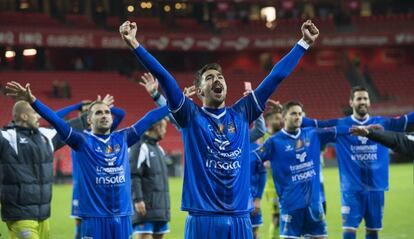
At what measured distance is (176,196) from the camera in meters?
21.3

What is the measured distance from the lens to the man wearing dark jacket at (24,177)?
329 inches

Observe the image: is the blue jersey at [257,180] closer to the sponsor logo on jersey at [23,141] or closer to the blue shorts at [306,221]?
the blue shorts at [306,221]

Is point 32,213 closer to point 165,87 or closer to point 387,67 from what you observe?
point 165,87

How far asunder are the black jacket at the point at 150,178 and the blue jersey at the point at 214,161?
4045 millimetres

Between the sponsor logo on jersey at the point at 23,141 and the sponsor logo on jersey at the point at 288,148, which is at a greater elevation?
the sponsor logo on jersey at the point at 288,148

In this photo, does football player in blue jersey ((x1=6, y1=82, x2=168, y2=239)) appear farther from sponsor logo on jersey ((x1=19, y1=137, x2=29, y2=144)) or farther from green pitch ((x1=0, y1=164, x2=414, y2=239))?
green pitch ((x1=0, y1=164, x2=414, y2=239))

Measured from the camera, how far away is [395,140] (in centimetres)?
640

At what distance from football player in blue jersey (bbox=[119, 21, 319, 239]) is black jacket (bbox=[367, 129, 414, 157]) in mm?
987

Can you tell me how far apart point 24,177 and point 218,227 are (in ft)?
11.2

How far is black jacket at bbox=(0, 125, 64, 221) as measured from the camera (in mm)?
8383

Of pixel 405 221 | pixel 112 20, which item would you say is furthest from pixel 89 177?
pixel 112 20

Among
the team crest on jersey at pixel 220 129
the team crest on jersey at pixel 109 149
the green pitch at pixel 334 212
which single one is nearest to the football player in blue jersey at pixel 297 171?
the team crest on jersey at pixel 109 149

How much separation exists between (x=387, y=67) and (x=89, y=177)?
43035mm

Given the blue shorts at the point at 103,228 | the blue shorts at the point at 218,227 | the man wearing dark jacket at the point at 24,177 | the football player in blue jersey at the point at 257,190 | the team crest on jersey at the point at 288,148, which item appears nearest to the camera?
the blue shorts at the point at 218,227
